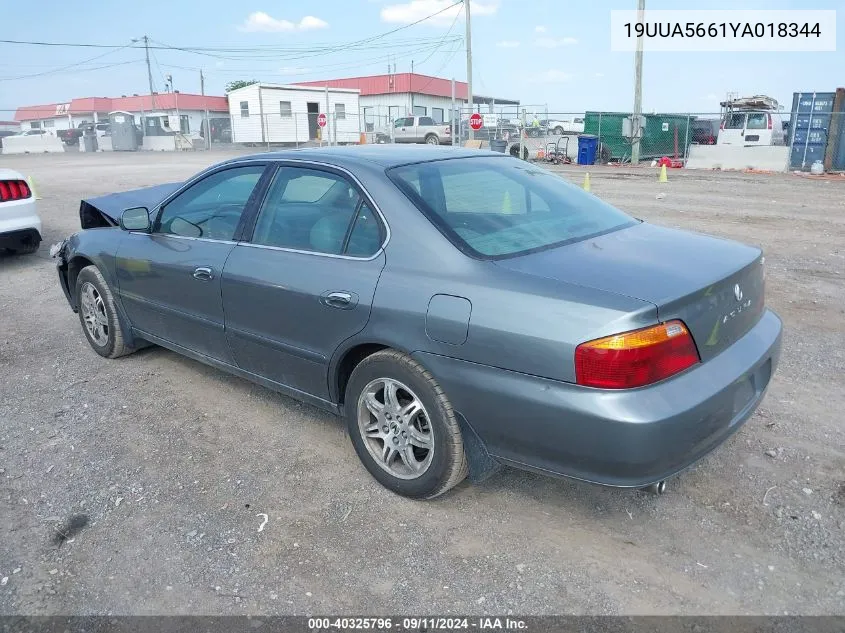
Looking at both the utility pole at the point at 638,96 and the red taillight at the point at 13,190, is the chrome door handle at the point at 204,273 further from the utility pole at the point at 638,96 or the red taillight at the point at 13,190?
the utility pole at the point at 638,96

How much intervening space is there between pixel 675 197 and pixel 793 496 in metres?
11.5

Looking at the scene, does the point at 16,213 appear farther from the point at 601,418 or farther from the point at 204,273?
the point at 601,418

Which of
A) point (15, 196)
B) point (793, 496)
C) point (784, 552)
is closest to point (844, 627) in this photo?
point (784, 552)

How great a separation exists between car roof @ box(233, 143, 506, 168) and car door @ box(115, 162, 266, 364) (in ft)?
0.78

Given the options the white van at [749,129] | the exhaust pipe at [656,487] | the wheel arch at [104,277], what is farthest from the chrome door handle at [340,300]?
the white van at [749,129]

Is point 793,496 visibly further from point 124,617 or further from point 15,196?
point 15,196

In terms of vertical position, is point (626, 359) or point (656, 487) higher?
point (626, 359)

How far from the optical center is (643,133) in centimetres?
2456

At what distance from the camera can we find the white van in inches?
947

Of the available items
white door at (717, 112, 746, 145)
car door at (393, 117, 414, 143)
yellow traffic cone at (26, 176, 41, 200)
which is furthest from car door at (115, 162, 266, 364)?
car door at (393, 117, 414, 143)

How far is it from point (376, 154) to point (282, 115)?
40742 millimetres

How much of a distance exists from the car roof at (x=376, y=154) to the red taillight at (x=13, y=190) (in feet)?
16.9

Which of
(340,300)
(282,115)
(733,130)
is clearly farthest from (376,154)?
(282,115)

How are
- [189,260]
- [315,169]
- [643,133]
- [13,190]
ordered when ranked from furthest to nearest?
1. [643,133]
2. [13,190]
3. [189,260]
4. [315,169]
